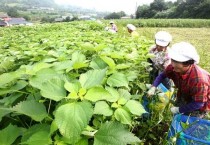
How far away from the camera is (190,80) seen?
10.6 feet

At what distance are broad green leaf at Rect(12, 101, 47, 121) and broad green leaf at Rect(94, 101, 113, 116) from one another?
246 millimetres

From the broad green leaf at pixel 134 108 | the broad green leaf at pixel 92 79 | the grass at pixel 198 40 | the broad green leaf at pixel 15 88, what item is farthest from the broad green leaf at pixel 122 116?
the grass at pixel 198 40

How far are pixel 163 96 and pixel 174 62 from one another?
1.31 feet

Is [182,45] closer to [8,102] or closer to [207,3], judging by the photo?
[8,102]

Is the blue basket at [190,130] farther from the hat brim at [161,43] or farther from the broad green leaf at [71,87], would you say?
the hat brim at [161,43]

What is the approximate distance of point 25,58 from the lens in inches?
106

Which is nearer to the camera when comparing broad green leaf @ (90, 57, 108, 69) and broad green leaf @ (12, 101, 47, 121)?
broad green leaf @ (12, 101, 47, 121)

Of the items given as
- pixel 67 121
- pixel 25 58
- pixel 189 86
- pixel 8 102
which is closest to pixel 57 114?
pixel 67 121

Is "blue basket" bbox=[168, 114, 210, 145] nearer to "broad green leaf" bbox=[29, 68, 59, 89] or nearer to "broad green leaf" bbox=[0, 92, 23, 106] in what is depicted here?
"broad green leaf" bbox=[29, 68, 59, 89]

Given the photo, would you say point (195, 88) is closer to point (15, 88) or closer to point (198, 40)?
point (15, 88)

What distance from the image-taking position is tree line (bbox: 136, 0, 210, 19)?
59.2 metres

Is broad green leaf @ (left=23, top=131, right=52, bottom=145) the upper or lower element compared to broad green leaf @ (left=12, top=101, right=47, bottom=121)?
lower

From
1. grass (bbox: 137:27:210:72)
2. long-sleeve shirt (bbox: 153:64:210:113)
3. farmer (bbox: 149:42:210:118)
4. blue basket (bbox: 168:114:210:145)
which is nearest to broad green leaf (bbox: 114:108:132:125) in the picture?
blue basket (bbox: 168:114:210:145)

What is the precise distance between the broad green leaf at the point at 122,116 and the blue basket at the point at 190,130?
1.22 m
